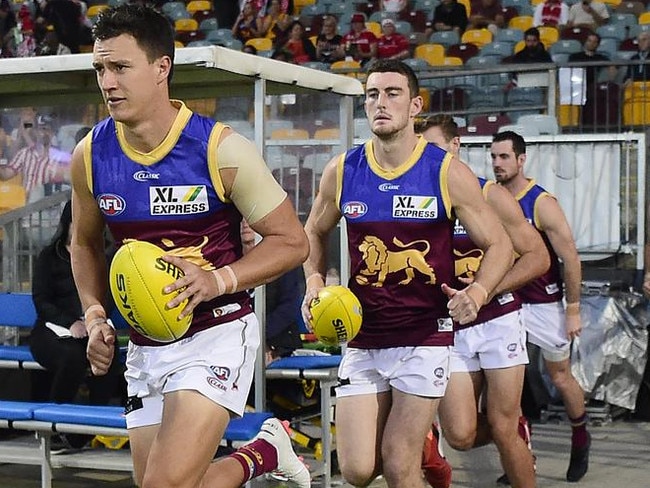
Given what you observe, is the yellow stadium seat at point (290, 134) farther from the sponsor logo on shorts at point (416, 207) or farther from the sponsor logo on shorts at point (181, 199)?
the sponsor logo on shorts at point (181, 199)

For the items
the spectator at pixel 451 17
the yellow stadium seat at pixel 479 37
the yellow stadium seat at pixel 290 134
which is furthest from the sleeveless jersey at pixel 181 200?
the spectator at pixel 451 17

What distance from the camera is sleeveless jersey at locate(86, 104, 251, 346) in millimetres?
4152

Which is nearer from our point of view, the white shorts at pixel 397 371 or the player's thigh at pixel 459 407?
the white shorts at pixel 397 371

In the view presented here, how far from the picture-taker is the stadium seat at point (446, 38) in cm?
1655

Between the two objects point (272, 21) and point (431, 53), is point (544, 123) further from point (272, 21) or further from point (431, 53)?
point (272, 21)

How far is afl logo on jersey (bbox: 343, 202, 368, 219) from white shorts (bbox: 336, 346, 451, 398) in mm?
629

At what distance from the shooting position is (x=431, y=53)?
53.6 ft

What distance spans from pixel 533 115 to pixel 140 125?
849cm

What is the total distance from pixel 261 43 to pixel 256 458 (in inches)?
529

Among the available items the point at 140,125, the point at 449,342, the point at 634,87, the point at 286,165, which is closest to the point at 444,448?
the point at 286,165

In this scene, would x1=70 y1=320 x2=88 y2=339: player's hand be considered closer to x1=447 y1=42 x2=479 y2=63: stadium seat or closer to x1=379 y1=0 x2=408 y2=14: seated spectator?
x1=447 y1=42 x2=479 y2=63: stadium seat

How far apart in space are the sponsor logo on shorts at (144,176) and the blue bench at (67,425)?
2.26m

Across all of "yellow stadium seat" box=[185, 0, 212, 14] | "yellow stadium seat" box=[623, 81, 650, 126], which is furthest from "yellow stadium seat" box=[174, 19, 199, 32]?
"yellow stadium seat" box=[623, 81, 650, 126]

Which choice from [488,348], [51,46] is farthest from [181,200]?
[51,46]
